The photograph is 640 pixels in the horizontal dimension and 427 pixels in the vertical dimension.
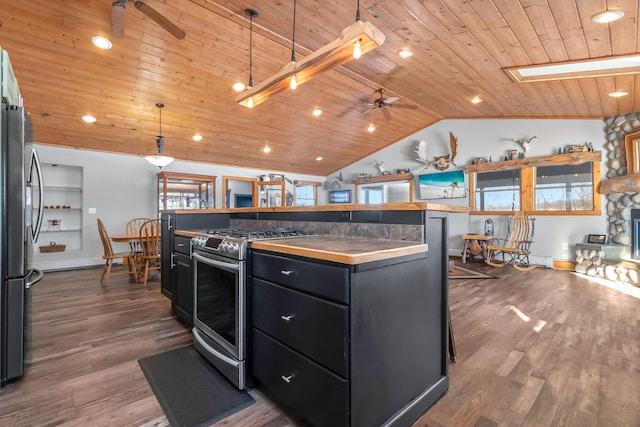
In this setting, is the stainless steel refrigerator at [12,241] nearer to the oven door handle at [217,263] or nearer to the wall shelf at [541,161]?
the oven door handle at [217,263]

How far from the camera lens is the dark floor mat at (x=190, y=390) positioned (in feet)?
5.48

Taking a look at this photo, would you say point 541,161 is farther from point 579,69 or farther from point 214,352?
point 214,352

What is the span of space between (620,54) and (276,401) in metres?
4.58

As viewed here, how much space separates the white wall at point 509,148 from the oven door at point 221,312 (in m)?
6.09

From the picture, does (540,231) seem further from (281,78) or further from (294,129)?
(281,78)

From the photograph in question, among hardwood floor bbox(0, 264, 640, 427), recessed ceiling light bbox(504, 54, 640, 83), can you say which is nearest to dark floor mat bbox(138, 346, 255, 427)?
hardwood floor bbox(0, 264, 640, 427)

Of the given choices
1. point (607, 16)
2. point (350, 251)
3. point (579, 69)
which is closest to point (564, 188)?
point (579, 69)

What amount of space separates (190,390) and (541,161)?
22.3 ft

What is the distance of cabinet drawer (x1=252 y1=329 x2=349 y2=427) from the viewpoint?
1.32m

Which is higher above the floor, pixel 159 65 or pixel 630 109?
pixel 159 65

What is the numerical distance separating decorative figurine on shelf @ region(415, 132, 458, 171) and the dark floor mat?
6711mm

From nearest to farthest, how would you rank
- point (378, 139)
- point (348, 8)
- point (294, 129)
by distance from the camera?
1. point (348, 8)
2. point (294, 129)
3. point (378, 139)

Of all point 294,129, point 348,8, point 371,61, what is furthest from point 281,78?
point 294,129

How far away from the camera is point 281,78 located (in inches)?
102
